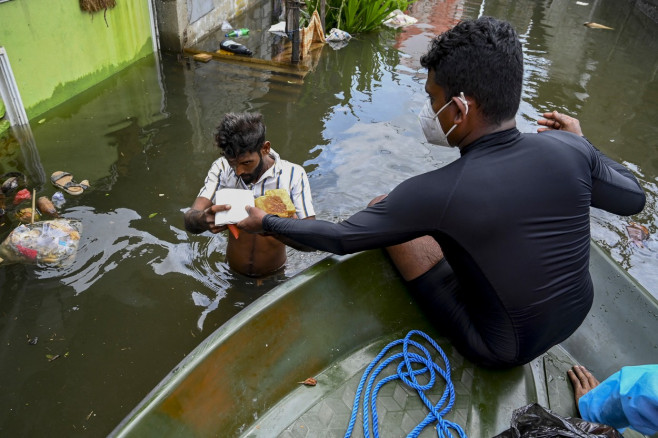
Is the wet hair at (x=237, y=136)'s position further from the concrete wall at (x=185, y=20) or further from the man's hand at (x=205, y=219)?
the concrete wall at (x=185, y=20)

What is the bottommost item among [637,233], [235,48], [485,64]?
[637,233]

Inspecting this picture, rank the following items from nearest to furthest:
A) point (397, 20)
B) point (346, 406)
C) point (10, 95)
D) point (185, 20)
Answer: point (346, 406) → point (10, 95) → point (185, 20) → point (397, 20)

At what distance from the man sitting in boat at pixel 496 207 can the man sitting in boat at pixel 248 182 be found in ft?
2.17

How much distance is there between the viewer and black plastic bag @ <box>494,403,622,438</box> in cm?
173

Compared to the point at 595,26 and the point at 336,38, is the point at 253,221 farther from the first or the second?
the point at 595,26

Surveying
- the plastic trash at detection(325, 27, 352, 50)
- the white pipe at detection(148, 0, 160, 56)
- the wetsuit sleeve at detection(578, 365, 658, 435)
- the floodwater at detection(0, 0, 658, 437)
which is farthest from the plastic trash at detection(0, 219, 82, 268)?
the plastic trash at detection(325, 27, 352, 50)

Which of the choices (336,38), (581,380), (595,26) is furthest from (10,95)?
(595,26)

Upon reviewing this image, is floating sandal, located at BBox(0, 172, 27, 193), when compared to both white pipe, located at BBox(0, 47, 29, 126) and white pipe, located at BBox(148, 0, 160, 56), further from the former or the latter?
white pipe, located at BBox(148, 0, 160, 56)

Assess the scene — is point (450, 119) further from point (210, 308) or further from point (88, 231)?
point (88, 231)

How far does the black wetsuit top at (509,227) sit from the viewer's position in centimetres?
175

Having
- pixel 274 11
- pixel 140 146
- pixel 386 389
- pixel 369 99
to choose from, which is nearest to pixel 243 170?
pixel 386 389

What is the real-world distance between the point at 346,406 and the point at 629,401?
1.19m

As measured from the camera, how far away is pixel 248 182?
2805mm

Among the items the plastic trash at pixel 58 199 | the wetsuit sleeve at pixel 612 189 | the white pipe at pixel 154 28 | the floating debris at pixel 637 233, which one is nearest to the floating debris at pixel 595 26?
the floating debris at pixel 637 233
